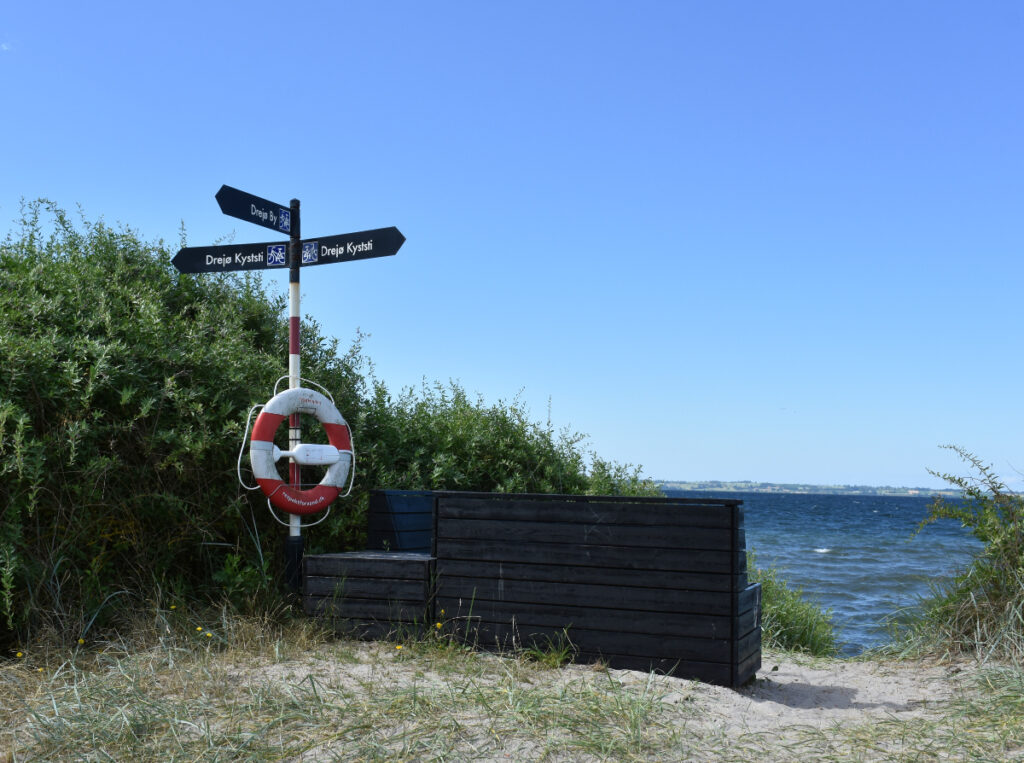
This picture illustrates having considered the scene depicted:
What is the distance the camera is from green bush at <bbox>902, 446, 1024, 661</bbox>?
556cm

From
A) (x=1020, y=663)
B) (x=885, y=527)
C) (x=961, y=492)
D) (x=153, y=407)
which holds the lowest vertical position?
(x=885, y=527)

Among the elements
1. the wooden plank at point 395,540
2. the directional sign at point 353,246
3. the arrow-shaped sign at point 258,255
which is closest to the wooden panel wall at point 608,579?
the wooden plank at point 395,540

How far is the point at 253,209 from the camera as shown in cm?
593

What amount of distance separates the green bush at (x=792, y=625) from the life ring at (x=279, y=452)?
149 inches

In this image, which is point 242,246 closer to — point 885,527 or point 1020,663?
point 1020,663

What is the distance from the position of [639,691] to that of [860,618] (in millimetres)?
8285

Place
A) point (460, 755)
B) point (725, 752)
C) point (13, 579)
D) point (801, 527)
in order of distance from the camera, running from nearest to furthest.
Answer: point (460, 755) → point (725, 752) → point (13, 579) → point (801, 527)

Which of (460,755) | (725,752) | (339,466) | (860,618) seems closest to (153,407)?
(339,466)

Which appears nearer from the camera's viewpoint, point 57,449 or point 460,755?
point 460,755

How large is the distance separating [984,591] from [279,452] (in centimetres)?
495

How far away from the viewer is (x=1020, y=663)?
17.1ft

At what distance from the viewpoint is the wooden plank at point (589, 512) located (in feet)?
15.4

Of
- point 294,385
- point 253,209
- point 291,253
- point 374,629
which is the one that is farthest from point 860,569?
point 253,209

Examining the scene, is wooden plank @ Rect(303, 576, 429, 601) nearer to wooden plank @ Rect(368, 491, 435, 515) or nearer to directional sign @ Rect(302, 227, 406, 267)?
wooden plank @ Rect(368, 491, 435, 515)
